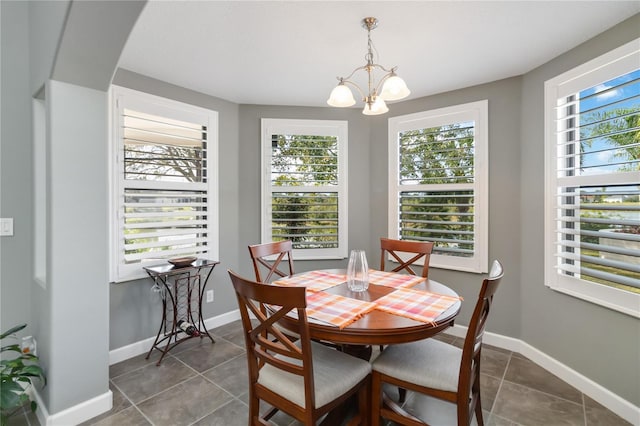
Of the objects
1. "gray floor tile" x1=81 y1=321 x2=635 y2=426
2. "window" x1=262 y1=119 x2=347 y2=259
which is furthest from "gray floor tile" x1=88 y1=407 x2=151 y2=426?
"window" x1=262 y1=119 x2=347 y2=259

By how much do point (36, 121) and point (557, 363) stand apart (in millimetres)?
4188

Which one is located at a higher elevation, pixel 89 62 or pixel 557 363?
pixel 89 62

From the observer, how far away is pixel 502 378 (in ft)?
7.86

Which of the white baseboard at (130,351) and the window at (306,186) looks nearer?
the white baseboard at (130,351)

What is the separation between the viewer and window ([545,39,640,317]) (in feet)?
6.48

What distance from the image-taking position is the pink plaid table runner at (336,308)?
152cm

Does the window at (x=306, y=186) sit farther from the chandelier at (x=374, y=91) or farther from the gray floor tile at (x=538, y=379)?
the gray floor tile at (x=538, y=379)

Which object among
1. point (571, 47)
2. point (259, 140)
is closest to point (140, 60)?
point (259, 140)

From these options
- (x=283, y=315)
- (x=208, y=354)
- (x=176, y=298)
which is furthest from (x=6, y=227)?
(x=283, y=315)

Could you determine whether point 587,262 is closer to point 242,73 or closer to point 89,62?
point 242,73

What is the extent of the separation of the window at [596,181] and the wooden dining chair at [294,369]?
1797 millimetres

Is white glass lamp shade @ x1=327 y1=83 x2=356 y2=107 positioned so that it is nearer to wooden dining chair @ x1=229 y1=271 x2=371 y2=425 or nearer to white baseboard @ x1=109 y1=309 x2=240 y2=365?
wooden dining chair @ x1=229 y1=271 x2=371 y2=425

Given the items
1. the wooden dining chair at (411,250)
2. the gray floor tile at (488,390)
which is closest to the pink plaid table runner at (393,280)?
the wooden dining chair at (411,250)

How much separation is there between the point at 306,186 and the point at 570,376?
2883 millimetres
